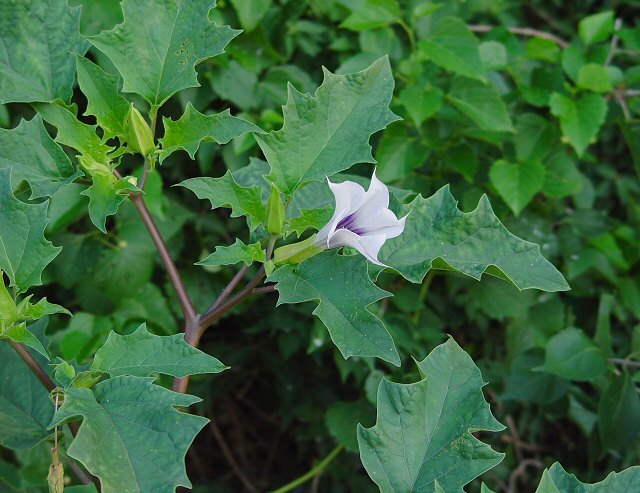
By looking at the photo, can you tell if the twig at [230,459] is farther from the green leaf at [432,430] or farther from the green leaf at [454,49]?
the green leaf at [432,430]

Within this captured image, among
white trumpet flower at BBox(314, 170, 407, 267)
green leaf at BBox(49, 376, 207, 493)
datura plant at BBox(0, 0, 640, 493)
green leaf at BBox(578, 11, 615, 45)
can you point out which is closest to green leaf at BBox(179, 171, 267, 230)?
datura plant at BBox(0, 0, 640, 493)

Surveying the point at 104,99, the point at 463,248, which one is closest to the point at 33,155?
the point at 104,99

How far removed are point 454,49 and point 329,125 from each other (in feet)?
2.84

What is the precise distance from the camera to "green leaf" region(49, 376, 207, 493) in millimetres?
703

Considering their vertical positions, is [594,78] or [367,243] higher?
[367,243]

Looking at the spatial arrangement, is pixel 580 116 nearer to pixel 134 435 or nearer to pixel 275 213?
pixel 275 213

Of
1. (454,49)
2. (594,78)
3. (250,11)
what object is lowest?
(594,78)

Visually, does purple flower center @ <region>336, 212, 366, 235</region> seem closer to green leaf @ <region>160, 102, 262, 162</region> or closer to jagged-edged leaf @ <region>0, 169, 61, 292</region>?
green leaf @ <region>160, 102, 262, 162</region>

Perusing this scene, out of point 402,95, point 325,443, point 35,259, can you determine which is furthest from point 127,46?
point 325,443

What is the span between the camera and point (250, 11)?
1707 mm

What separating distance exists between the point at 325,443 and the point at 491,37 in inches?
45.7

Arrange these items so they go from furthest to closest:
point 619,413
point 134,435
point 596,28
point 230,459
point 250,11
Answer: point 230,459
point 596,28
point 250,11
point 619,413
point 134,435

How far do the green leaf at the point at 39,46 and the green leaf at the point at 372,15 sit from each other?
33.3 inches

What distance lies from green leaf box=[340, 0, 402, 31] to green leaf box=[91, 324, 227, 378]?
1.10 meters
